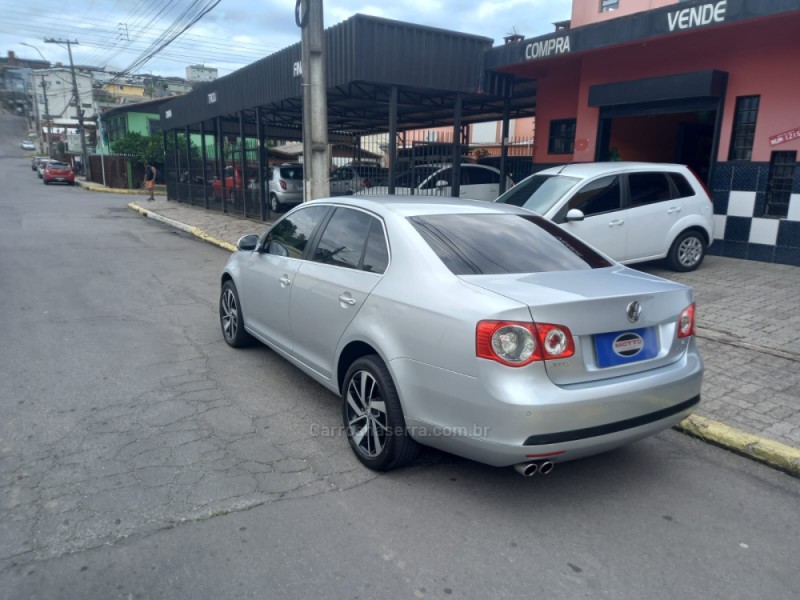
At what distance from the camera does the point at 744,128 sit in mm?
9641

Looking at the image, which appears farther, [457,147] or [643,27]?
[457,147]

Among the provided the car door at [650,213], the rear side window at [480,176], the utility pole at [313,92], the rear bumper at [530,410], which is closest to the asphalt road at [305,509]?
the rear bumper at [530,410]

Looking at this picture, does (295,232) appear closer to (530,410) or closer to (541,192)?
(530,410)

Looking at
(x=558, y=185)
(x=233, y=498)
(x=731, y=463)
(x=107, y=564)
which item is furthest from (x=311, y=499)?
(x=558, y=185)

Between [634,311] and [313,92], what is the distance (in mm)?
7166

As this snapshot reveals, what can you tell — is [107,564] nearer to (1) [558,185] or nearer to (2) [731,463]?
(2) [731,463]

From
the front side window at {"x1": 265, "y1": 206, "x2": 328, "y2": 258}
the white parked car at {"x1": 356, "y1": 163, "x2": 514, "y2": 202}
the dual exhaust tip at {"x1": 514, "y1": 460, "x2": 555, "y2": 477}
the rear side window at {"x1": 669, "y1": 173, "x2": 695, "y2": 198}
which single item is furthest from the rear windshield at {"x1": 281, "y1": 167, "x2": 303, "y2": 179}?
the dual exhaust tip at {"x1": 514, "y1": 460, "x2": 555, "y2": 477}

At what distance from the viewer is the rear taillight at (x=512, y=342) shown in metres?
2.93

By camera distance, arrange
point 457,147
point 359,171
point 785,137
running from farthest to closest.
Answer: point 359,171, point 457,147, point 785,137

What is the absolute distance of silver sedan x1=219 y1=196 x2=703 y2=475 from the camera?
294cm

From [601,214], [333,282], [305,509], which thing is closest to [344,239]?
[333,282]

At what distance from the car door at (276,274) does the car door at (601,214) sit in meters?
4.23

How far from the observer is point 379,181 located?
44.8ft

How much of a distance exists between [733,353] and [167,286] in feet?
25.2
